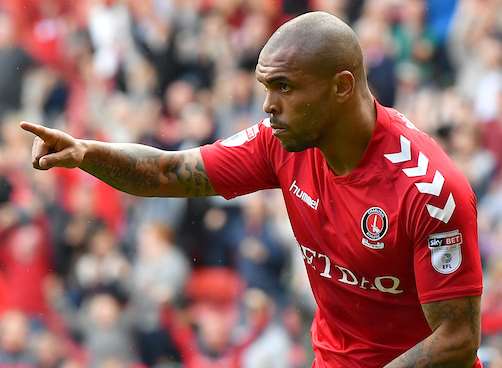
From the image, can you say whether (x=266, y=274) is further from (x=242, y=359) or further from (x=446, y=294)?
(x=446, y=294)

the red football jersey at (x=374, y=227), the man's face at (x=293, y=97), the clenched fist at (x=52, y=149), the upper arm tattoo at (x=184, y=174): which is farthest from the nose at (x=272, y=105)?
the clenched fist at (x=52, y=149)

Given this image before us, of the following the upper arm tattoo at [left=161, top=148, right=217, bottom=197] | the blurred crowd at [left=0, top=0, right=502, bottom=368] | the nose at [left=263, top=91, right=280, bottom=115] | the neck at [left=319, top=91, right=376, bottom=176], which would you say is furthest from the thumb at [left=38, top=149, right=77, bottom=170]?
the blurred crowd at [left=0, top=0, right=502, bottom=368]

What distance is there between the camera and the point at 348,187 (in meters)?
4.72

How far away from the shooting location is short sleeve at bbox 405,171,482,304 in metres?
4.39

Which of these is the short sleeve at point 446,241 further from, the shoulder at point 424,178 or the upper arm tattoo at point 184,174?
the upper arm tattoo at point 184,174

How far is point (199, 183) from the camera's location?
519cm

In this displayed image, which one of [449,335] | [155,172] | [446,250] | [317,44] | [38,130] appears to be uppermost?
[317,44]

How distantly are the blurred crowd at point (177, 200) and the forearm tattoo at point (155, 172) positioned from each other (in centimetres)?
388

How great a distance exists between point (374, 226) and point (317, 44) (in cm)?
73

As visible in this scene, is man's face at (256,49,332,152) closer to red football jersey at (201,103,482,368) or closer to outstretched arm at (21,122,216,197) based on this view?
red football jersey at (201,103,482,368)

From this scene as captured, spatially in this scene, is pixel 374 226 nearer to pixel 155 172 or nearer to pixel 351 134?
pixel 351 134

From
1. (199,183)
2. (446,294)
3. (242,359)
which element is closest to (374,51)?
(242,359)

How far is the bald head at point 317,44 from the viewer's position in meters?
4.49

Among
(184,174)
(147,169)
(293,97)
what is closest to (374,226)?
(293,97)
